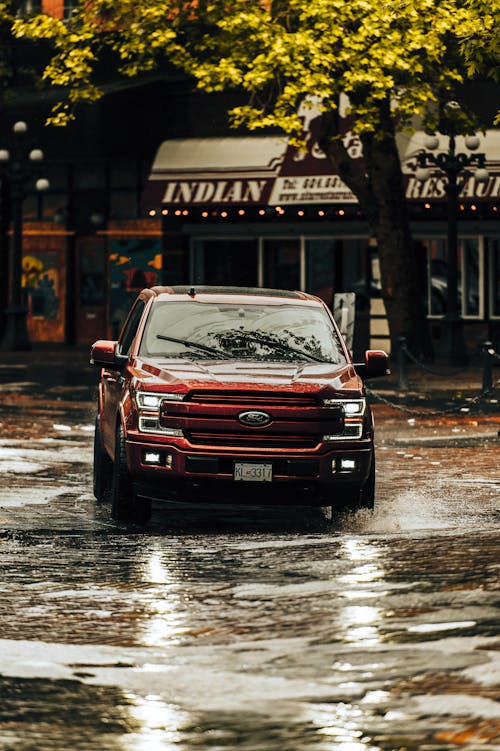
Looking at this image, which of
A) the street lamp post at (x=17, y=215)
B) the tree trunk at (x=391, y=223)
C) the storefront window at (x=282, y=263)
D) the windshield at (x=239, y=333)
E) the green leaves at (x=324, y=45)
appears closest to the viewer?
the windshield at (x=239, y=333)

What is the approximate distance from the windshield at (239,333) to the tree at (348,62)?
10029 millimetres

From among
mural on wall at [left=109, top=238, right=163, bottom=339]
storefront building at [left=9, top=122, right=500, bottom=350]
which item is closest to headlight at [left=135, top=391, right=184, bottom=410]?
storefront building at [left=9, top=122, right=500, bottom=350]

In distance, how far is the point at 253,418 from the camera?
12.2 m

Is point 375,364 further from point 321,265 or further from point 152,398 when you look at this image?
point 321,265

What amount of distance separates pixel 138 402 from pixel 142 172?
30435 mm

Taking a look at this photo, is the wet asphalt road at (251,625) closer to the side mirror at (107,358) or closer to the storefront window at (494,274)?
the side mirror at (107,358)

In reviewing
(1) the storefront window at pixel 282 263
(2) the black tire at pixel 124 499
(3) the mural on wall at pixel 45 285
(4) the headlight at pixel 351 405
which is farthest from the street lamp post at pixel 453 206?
(2) the black tire at pixel 124 499

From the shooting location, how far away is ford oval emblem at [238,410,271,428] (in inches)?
479

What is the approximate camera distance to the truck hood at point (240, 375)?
1223 cm

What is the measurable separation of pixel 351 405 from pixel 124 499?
1.75m

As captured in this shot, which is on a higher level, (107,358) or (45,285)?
(107,358)

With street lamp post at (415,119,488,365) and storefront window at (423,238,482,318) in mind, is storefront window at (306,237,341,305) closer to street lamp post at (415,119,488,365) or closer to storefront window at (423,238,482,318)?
storefront window at (423,238,482,318)

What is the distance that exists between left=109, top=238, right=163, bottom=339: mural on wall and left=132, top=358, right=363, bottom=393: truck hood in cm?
2894

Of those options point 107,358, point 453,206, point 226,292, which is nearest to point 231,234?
point 453,206
